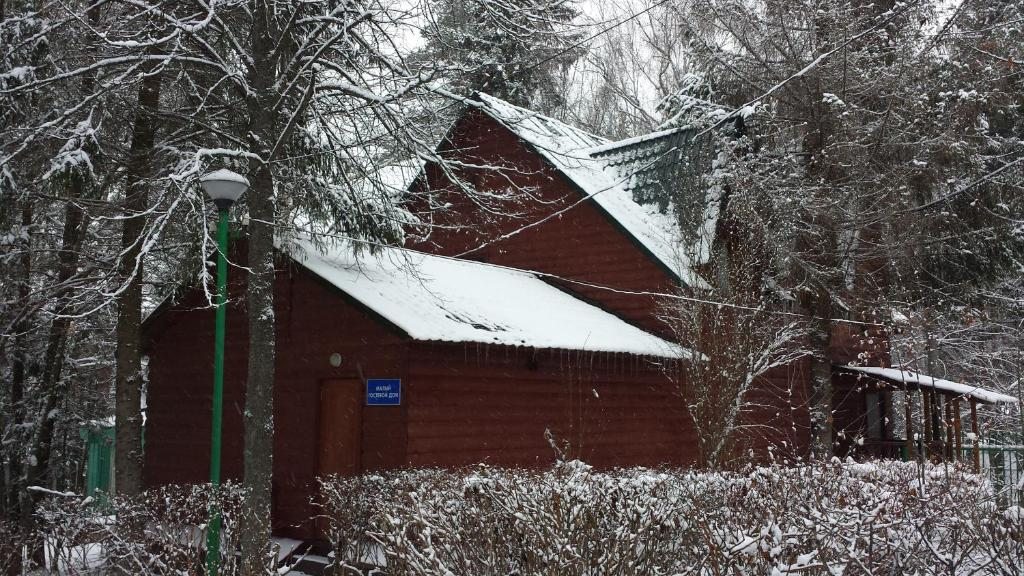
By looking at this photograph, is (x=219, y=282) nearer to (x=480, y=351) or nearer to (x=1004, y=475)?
(x=480, y=351)

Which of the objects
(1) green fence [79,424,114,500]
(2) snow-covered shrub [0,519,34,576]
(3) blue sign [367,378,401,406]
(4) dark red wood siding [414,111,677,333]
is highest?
(4) dark red wood siding [414,111,677,333]

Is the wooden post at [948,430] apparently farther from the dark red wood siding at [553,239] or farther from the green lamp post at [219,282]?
the green lamp post at [219,282]

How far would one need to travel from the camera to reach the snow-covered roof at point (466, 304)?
12.0m

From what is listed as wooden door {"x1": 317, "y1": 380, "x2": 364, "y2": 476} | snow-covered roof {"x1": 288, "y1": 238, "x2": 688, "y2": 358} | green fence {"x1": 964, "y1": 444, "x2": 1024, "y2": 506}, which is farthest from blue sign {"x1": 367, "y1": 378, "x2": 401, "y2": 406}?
green fence {"x1": 964, "y1": 444, "x2": 1024, "y2": 506}

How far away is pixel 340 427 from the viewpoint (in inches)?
488

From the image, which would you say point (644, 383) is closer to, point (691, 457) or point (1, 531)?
point (691, 457)

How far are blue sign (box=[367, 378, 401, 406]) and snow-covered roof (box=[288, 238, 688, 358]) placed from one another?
91 cm

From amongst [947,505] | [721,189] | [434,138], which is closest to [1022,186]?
[721,189]

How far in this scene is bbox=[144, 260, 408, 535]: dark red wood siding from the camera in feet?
39.2

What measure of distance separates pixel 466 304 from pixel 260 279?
4.43 meters

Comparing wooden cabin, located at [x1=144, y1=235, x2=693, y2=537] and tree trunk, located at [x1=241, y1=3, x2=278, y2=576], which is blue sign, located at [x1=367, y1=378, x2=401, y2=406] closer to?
wooden cabin, located at [x1=144, y1=235, x2=693, y2=537]

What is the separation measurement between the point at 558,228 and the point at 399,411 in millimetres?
7548

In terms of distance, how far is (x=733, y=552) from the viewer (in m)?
5.06

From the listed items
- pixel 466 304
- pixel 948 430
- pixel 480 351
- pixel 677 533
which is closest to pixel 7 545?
pixel 480 351
